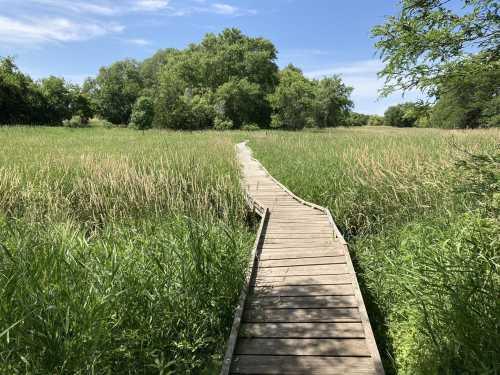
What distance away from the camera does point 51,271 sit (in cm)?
291

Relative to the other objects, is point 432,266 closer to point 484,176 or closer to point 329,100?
point 484,176

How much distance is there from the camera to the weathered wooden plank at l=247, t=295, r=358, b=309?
3604mm

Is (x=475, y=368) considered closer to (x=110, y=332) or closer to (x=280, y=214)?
(x=110, y=332)

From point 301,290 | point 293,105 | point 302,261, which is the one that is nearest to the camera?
point 301,290

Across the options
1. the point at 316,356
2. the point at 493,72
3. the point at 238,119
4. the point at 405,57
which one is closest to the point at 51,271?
the point at 316,356

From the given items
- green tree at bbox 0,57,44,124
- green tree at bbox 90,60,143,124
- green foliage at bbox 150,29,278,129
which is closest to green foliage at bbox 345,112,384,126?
green foliage at bbox 150,29,278,129

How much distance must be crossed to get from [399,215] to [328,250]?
2173mm

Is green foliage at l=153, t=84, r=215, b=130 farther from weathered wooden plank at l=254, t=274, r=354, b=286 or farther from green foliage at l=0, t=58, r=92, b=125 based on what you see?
weathered wooden plank at l=254, t=274, r=354, b=286

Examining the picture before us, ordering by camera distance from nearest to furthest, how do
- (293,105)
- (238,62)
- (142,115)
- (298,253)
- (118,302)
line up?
(118,302) → (298,253) → (142,115) → (293,105) → (238,62)

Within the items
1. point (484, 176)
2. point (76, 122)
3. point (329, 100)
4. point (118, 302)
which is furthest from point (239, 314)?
point (76, 122)

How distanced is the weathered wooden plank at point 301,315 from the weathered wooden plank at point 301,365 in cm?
53

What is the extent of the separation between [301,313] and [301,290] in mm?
466

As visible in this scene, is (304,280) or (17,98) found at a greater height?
(17,98)

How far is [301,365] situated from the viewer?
9.02 feet
